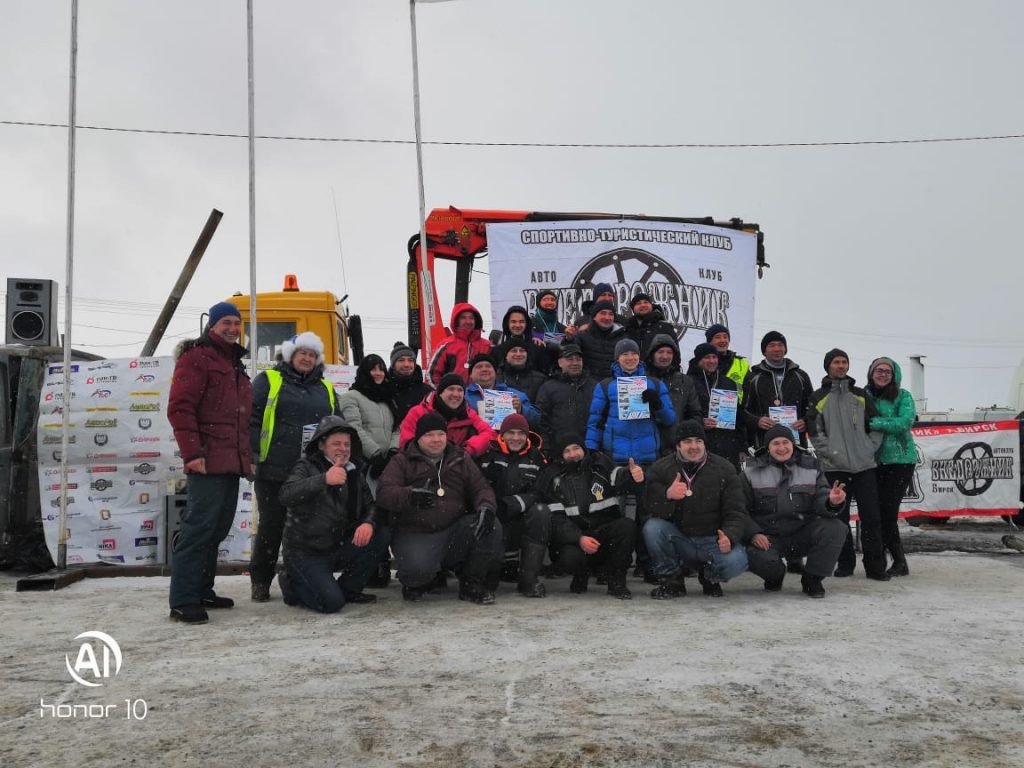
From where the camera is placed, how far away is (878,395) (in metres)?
7.16

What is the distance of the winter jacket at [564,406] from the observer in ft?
22.0

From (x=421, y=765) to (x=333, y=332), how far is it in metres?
7.44

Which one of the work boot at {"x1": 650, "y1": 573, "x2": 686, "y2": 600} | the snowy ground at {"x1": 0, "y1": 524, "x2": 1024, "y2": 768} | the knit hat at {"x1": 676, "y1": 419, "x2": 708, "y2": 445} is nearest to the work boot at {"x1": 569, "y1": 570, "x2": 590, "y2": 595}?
the snowy ground at {"x1": 0, "y1": 524, "x2": 1024, "y2": 768}

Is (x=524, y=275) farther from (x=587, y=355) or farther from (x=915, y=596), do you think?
(x=915, y=596)

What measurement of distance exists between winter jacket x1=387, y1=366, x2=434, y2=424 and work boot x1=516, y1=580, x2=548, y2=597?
1.46 m

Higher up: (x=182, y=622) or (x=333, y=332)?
(x=333, y=332)

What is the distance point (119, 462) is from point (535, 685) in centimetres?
633

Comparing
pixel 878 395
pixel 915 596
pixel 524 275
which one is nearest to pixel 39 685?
pixel 915 596

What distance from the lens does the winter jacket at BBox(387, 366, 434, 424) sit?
6.52 metres

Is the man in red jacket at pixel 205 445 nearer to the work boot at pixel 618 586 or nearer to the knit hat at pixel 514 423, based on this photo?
the knit hat at pixel 514 423

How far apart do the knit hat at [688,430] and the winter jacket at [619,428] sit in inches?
15.2

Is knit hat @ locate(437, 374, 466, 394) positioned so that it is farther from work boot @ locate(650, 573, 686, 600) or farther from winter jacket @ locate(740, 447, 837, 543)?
winter jacket @ locate(740, 447, 837, 543)

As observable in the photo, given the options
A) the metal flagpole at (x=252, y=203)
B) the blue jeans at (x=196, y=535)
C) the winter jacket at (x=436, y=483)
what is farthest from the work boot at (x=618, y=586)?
the metal flagpole at (x=252, y=203)

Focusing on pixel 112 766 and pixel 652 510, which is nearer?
pixel 112 766
